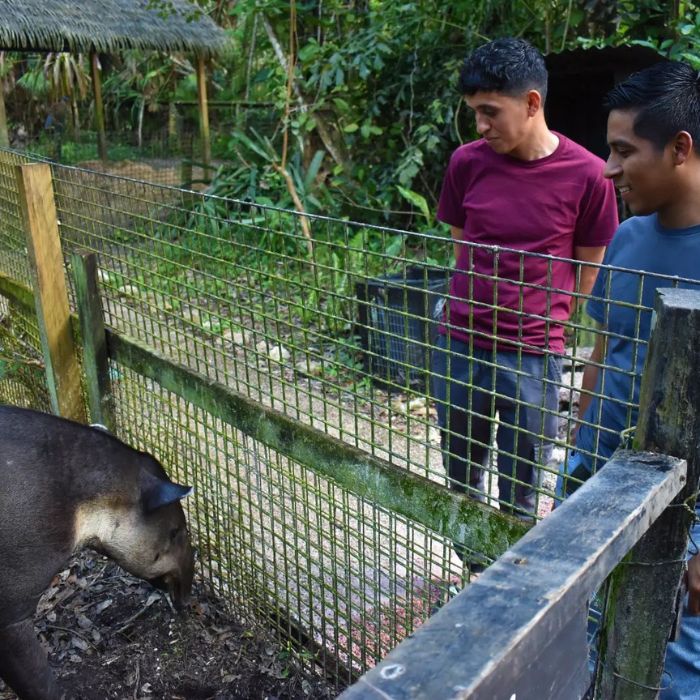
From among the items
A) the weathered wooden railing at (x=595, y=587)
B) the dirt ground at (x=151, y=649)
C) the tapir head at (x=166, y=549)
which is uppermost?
the weathered wooden railing at (x=595, y=587)

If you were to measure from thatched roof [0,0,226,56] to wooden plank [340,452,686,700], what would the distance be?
11548mm

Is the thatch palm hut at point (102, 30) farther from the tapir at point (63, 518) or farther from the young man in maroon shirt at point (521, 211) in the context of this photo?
the tapir at point (63, 518)

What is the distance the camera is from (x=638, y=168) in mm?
2014

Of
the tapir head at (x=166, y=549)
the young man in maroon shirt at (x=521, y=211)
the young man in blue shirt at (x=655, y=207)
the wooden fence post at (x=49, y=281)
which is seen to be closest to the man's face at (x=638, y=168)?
the young man in blue shirt at (x=655, y=207)

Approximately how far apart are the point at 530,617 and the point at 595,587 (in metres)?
0.22

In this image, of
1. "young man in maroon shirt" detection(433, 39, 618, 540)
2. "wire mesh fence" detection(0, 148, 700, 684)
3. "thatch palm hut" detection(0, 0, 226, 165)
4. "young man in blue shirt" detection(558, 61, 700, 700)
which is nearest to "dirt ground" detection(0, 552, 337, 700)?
"wire mesh fence" detection(0, 148, 700, 684)

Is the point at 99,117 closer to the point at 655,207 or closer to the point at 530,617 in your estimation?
the point at 655,207

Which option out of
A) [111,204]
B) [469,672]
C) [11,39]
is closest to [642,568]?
[469,672]

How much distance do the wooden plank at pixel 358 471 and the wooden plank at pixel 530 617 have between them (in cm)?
70

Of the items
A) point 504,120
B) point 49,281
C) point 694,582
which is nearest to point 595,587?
point 694,582

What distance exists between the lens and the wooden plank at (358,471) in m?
2.05

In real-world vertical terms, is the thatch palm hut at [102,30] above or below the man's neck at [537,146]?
above

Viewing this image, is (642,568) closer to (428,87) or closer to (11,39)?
(428,87)

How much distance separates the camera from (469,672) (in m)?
0.84
